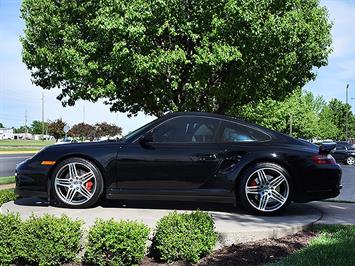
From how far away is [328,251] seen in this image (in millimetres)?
4352

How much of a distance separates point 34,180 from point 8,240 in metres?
1.75

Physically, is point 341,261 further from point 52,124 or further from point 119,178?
point 52,124

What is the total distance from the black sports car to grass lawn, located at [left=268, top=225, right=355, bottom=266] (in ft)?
3.09

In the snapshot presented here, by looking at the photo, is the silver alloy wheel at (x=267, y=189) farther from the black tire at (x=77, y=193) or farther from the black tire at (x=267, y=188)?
the black tire at (x=77, y=193)

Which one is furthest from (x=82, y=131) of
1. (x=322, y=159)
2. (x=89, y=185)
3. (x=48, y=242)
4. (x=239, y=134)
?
(x=48, y=242)

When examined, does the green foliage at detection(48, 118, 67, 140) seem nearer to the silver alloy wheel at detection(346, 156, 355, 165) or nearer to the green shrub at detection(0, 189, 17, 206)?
the silver alloy wheel at detection(346, 156, 355, 165)

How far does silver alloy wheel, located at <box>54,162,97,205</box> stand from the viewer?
240 inches

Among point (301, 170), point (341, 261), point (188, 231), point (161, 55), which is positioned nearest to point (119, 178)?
point (188, 231)

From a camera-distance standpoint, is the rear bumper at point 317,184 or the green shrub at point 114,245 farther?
the rear bumper at point 317,184

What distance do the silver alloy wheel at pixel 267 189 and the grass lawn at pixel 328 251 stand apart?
0.83 meters

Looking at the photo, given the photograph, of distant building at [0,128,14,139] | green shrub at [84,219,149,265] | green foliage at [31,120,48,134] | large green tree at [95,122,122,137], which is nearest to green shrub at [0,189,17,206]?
green shrub at [84,219,149,265]

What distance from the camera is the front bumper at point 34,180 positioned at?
6109mm

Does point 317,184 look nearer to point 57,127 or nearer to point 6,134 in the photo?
point 57,127

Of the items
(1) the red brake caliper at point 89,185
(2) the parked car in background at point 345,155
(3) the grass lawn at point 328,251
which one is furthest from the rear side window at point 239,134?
(2) the parked car in background at point 345,155
